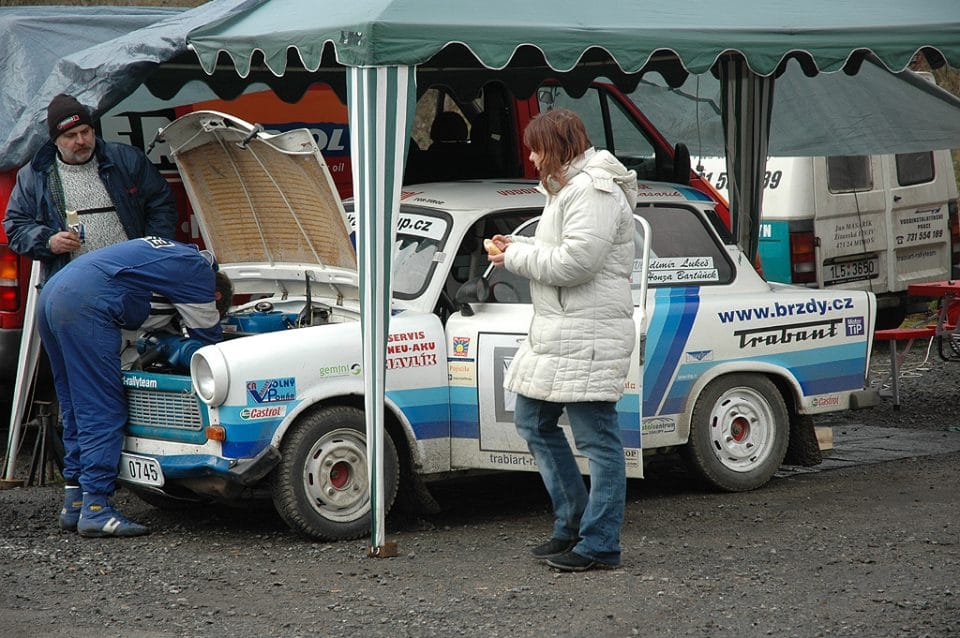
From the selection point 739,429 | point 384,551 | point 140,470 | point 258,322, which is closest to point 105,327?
point 140,470

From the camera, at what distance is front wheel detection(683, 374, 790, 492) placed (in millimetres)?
7289

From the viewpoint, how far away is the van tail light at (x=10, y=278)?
819cm

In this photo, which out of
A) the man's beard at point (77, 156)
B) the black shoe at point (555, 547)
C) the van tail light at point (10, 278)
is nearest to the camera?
the black shoe at point (555, 547)

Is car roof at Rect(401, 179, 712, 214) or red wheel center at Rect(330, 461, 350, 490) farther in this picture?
car roof at Rect(401, 179, 712, 214)

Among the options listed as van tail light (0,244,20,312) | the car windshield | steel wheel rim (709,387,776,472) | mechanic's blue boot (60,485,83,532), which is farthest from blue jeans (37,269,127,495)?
steel wheel rim (709,387,776,472)

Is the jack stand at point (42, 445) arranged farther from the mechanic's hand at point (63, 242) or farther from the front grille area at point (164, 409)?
the front grille area at point (164, 409)

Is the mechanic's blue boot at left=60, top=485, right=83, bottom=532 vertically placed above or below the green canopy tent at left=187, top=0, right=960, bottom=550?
below

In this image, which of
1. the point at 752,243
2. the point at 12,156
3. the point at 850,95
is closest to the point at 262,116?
the point at 12,156

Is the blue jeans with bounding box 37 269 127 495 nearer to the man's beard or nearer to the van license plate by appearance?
the man's beard

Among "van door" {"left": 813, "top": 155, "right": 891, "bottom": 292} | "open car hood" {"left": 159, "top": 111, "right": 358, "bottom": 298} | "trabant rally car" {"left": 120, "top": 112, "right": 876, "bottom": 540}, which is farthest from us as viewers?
"van door" {"left": 813, "top": 155, "right": 891, "bottom": 292}

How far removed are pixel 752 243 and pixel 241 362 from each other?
408 cm

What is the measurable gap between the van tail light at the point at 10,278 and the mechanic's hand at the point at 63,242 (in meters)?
0.95

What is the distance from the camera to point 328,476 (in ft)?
21.5

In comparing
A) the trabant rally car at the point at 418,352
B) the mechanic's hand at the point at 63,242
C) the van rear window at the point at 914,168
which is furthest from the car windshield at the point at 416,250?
the van rear window at the point at 914,168
